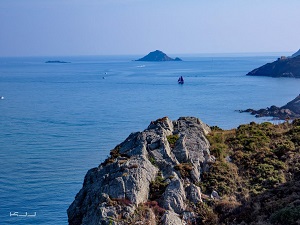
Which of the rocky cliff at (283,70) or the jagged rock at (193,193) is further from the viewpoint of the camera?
the rocky cliff at (283,70)

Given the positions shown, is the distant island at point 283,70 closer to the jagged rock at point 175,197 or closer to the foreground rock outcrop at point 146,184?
the foreground rock outcrop at point 146,184

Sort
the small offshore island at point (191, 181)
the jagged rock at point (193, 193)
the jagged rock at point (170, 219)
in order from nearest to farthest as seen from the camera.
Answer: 1. the jagged rock at point (170, 219)
2. the small offshore island at point (191, 181)
3. the jagged rock at point (193, 193)

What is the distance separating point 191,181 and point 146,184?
2461 mm

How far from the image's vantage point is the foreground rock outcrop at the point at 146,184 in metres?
16.5

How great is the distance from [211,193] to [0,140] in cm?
4880

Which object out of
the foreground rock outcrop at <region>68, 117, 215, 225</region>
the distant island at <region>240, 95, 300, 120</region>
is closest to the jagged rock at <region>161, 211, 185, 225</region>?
the foreground rock outcrop at <region>68, 117, 215, 225</region>

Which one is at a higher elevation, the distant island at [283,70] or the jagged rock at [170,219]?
the jagged rock at [170,219]

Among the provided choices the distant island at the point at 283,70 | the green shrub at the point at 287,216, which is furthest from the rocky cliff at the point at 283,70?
the green shrub at the point at 287,216

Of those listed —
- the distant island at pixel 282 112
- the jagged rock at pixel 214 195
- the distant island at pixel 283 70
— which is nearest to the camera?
the jagged rock at pixel 214 195

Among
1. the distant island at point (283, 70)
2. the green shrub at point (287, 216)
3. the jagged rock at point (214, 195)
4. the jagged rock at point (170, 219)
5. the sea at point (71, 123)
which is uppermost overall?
the green shrub at point (287, 216)

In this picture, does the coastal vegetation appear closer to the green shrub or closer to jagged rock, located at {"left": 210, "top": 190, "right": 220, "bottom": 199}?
the green shrub

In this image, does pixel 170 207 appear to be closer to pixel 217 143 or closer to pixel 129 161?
pixel 129 161

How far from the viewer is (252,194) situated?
1914 centimetres

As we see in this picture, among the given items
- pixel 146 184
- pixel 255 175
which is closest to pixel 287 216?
pixel 255 175
